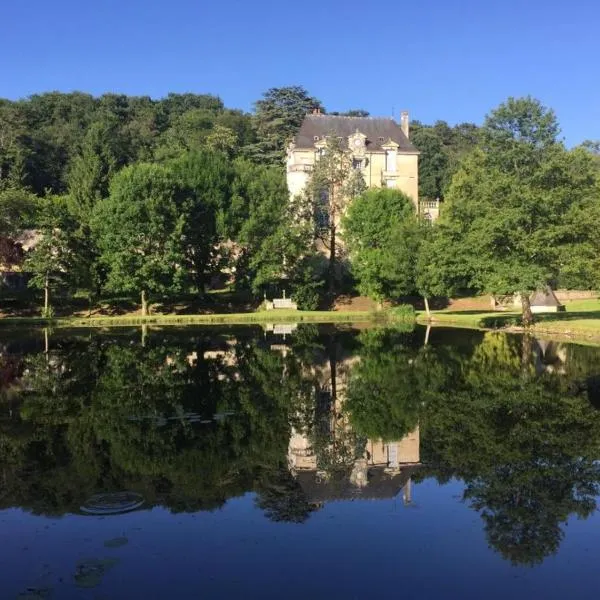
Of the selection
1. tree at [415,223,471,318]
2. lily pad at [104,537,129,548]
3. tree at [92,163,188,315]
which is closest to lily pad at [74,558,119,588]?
lily pad at [104,537,129,548]

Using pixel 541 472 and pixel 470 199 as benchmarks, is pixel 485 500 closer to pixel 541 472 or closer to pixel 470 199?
pixel 541 472

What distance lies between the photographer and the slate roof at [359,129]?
218 ft

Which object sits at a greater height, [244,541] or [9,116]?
[9,116]

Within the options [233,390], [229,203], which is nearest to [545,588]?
[233,390]

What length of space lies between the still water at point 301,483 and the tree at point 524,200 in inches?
557

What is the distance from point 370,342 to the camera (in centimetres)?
3281

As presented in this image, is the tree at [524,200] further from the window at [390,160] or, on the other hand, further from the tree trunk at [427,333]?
the window at [390,160]

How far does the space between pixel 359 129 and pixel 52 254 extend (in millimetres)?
34454

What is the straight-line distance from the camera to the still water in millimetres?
8094

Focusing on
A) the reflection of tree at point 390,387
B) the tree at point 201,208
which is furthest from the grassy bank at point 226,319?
the reflection of tree at point 390,387

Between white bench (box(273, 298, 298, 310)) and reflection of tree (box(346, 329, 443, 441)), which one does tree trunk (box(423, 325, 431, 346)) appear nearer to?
reflection of tree (box(346, 329, 443, 441))

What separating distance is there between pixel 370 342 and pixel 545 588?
25.1 m

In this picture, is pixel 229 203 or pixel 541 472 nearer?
pixel 541 472

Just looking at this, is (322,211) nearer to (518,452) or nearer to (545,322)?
(545,322)
